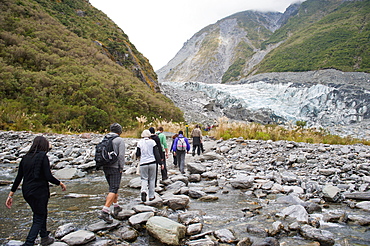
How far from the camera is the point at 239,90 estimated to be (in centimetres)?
4941

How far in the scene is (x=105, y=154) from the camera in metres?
3.62

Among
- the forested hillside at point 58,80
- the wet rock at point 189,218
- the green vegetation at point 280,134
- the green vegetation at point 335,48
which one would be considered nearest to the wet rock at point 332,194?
the wet rock at point 189,218

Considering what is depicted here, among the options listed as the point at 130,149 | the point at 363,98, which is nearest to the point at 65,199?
the point at 130,149

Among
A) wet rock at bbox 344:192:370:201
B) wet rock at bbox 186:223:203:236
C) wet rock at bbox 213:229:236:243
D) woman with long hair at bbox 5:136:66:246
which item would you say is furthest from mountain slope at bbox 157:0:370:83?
woman with long hair at bbox 5:136:66:246

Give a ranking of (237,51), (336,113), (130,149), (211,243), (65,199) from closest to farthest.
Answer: (211,243)
(65,199)
(130,149)
(336,113)
(237,51)

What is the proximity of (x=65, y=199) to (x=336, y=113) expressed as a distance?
40141 millimetres

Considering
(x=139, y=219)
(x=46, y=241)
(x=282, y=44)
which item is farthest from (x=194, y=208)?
(x=282, y=44)

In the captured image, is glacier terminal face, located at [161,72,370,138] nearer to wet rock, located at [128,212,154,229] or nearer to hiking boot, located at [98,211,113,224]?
wet rock, located at [128,212,154,229]

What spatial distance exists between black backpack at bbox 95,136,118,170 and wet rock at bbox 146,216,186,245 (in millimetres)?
1123

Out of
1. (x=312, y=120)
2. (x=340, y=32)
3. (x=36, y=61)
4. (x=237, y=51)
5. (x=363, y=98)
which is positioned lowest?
(x=312, y=120)

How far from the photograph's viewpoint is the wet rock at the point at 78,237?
111 inches

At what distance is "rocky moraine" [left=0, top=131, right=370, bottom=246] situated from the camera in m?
3.04

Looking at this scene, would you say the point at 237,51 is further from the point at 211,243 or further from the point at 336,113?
the point at 211,243

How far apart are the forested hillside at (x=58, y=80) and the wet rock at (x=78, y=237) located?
11558 millimetres
